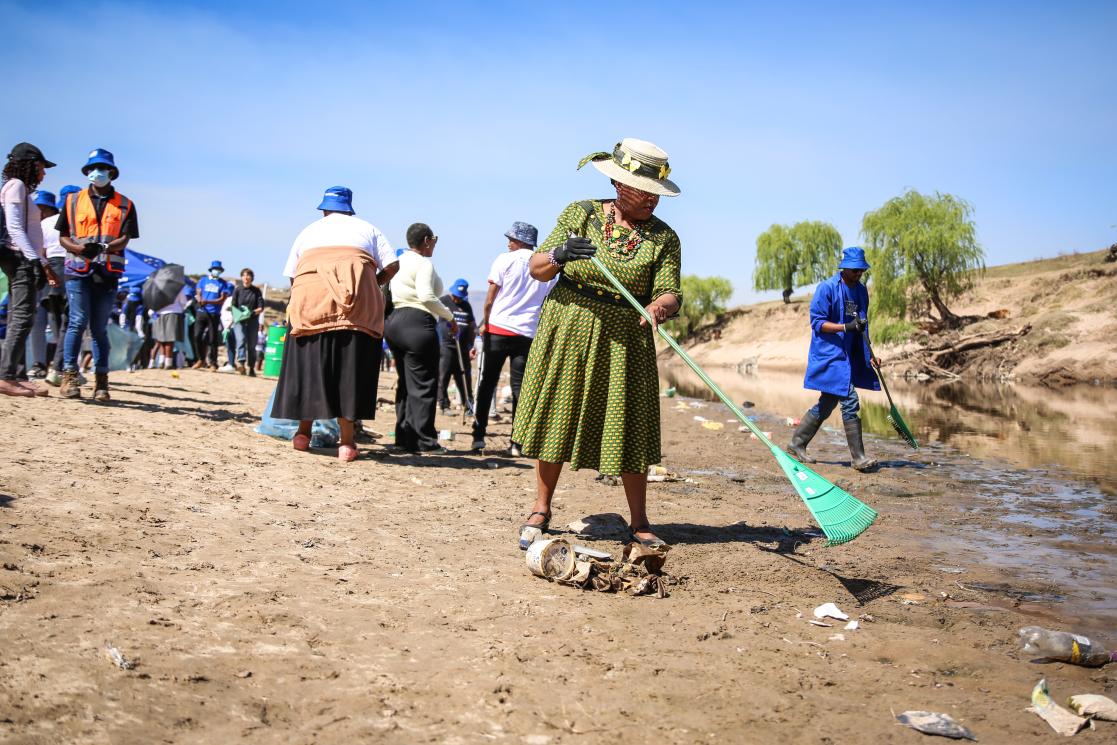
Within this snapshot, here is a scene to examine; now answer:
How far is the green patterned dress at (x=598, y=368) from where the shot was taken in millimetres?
4578

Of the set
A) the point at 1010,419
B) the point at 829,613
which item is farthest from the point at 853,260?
the point at 1010,419

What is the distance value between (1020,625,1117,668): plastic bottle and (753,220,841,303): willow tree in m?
58.6

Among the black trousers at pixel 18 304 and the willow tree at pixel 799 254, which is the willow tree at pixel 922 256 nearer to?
the willow tree at pixel 799 254

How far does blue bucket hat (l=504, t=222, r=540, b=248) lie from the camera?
328 inches

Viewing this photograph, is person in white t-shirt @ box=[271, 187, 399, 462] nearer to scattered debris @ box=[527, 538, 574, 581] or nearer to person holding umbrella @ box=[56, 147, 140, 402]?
person holding umbrella @ box=[56, 147, 140, 402]

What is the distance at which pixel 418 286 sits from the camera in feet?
25.1

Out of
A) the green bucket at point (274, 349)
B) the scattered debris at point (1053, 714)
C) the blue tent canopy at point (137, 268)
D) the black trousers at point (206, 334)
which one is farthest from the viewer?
the black trousers at point (206, 334)

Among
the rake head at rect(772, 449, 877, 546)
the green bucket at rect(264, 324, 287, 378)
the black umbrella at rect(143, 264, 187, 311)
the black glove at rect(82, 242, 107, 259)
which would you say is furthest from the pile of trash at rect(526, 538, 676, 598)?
the green bucket at rect(264, 324, 287, 378)

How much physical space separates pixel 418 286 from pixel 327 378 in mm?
1448

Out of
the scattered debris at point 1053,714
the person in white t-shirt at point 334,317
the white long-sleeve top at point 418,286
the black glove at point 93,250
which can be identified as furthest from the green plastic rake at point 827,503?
the black glove at point 93,250

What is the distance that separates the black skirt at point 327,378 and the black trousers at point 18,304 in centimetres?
264

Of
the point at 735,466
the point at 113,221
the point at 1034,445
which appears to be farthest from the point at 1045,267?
the point at 113,221

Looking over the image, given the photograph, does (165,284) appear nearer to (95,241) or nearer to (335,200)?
(95,241)

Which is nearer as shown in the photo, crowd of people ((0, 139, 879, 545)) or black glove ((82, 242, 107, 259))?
crowd of people ((0, 139, 879, 545))
